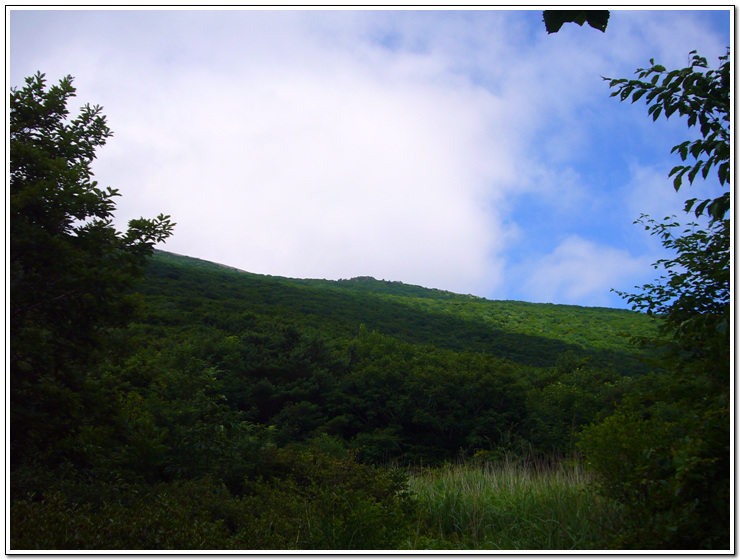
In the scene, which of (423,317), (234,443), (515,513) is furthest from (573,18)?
(423,317)

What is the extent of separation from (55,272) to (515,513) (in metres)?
5.52

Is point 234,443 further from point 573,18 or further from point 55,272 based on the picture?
point 573,18

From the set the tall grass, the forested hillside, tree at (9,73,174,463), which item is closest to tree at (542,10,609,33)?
the tall grass

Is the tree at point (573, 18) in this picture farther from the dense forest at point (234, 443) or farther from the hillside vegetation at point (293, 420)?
the hillside vegetation at point (293, 420)

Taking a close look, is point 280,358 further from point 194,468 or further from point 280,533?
point 280,533

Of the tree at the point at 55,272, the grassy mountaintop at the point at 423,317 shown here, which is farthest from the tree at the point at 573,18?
the grassy mountaintop at the point at 423,317

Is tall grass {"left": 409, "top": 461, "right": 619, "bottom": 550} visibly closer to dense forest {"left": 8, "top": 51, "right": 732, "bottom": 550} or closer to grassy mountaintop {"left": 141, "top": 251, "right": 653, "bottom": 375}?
dense forest {"left": 8, "top": 51, "right": 732, "bottom": 550}

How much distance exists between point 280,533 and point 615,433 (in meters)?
3.71

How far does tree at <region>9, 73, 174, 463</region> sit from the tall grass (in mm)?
3870

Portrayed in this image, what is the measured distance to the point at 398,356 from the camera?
19234 millimetres

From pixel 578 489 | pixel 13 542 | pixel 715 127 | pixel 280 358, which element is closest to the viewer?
pixel 715 127

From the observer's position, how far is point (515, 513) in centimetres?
509

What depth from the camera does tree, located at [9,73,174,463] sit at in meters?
4.49
